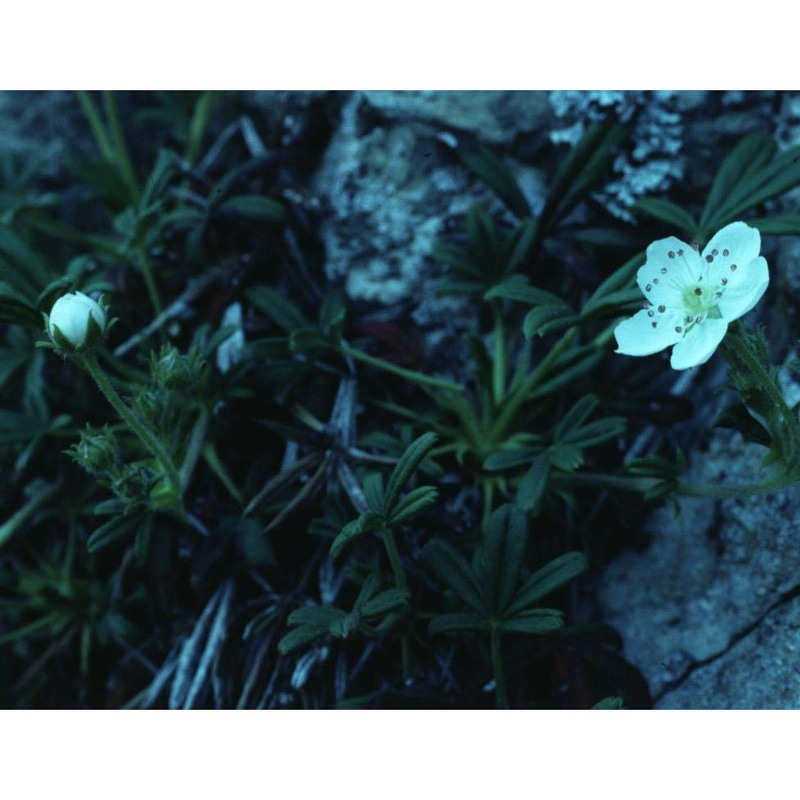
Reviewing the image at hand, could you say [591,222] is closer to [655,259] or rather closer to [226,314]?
[655,259]

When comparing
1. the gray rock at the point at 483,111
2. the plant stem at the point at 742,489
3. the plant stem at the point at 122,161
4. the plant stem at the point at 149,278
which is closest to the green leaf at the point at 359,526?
the plant stem at the point at 742,489

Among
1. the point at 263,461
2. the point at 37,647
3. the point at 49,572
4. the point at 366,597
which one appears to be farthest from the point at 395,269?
the point at 37,647

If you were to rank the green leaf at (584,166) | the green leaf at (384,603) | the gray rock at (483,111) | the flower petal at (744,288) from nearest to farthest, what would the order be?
the flower petal at (744,288)
the green leaf at (384,603)
the green leaf at (584,166)
the gray rock at (483,111)

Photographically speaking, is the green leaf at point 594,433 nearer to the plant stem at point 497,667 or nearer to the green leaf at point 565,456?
the green leaf at point 565,456

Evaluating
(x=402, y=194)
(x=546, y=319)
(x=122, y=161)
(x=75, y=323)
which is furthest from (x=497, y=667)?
(x=122, y=161)

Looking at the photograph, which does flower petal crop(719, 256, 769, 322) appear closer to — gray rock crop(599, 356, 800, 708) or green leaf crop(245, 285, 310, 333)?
gray rock crop(599, 356, 800, 708)

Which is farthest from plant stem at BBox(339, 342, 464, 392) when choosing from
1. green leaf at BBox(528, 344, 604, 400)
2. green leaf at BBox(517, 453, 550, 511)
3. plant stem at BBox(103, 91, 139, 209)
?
plant stem at BBox(103, 91, 139, 209)
